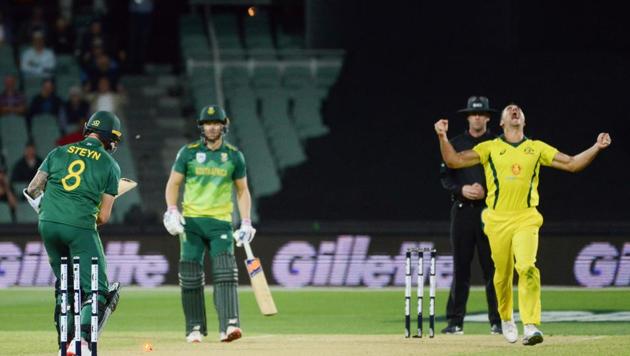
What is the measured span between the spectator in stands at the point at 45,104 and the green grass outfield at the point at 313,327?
193 inches

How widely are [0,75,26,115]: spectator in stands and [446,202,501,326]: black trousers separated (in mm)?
12920

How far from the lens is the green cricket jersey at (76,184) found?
37.0ft

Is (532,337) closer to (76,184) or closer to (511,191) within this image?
(511,191)

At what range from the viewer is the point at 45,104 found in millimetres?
25766

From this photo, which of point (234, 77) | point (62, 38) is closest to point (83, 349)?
point (234, 77)

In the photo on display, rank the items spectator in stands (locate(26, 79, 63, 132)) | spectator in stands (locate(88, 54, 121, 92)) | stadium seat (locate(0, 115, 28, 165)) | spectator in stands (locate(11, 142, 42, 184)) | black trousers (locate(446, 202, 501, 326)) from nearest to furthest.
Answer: black trousers (locate(446, 202, 501, 326)) < spectator in stands (locate(11, 142, 42, 184)) < stadium seat (locate(0, 115, 28, 165)) < spectator in stands (locate(26, 79, 63, 132)) < spectator in stands (locate(88, 54, 121, 92))

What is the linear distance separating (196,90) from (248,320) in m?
10.3

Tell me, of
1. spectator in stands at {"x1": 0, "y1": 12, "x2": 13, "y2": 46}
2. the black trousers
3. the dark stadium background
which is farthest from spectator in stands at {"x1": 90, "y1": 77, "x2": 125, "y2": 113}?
the black trousers

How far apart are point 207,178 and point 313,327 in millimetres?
3051

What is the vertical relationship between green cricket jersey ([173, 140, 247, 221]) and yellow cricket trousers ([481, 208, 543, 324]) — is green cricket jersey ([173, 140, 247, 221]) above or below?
above

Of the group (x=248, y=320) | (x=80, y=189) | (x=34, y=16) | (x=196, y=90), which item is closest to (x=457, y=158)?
(x=80, y=189)

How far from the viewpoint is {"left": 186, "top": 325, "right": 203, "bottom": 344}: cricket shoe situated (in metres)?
13.4

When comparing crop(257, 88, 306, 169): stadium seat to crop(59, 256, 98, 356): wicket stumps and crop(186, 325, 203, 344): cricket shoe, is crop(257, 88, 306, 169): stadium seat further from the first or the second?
crop(59, 256, 98, 356): wicket stumps

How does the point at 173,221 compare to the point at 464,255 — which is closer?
the point at 173,221
